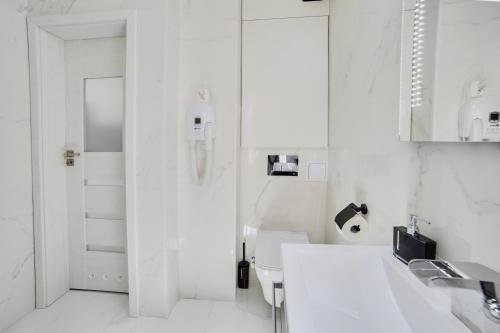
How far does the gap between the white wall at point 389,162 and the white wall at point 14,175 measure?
6.80 ft

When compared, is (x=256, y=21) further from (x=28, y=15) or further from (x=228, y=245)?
(x=228, y=245)

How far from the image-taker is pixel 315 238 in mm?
1900

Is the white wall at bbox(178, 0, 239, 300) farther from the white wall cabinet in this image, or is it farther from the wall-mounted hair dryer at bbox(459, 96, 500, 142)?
the wall-mounted hair dryer at bbox(459, 96, 500, 142)

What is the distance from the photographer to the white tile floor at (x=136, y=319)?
145cm

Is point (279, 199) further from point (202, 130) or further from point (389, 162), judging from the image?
point (389, 162)

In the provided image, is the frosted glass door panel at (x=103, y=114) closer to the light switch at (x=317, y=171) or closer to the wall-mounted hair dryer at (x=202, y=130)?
the wall-mounted hair dryer at (x=202, y=130)

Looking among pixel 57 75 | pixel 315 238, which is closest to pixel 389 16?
pixel 315 238

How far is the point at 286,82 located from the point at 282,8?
1.87ft

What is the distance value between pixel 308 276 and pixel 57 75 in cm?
214

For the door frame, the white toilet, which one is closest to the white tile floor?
the door frame

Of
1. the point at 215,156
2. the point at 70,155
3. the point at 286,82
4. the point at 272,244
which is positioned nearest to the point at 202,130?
the point at 215,156

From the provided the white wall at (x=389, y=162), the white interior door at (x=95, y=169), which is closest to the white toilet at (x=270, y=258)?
the white wall at (x=389, y=162)

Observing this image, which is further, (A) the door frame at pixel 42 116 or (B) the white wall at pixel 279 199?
(B) the white wall at pixel 279 199

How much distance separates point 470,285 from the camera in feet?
1.26
